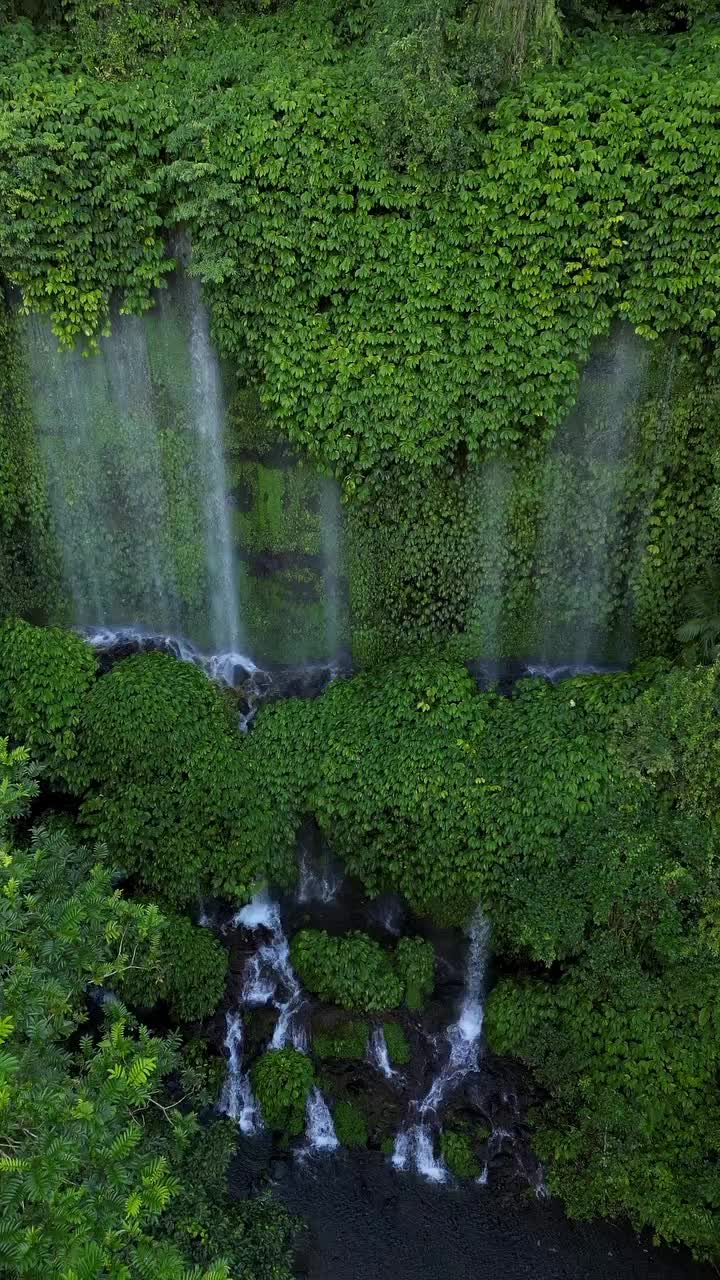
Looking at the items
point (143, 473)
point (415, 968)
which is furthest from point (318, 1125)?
point (143, 473)

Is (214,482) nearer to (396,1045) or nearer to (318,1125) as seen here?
(396,1045)

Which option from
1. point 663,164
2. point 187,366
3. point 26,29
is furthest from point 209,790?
point 26,29

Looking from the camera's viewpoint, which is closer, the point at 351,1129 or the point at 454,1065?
the point at 351,1129

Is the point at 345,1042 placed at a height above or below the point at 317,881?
below

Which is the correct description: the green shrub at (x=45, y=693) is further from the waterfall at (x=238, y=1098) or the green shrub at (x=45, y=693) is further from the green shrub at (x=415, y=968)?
the green shrub at (x=415, y=968)

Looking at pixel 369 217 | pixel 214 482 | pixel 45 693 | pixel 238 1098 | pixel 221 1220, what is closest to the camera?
pixel 221 1220

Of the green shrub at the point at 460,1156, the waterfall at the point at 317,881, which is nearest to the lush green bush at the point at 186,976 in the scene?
the waterfall at the point at 317,881

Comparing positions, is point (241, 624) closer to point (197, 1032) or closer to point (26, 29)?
point (197, 1032)
